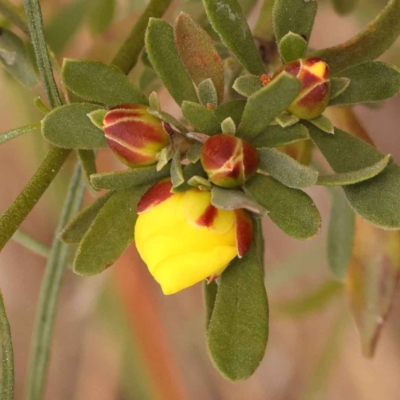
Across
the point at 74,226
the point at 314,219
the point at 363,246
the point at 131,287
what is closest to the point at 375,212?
the point at 314,219

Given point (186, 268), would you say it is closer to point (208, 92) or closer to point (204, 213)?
point (204, 213)

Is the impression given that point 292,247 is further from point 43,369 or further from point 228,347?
point 228,347

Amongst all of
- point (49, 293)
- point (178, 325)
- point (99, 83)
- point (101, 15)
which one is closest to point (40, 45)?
point (99, 83)

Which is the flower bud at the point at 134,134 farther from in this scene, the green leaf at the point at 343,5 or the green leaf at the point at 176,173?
the green leaf at the point at 343,5

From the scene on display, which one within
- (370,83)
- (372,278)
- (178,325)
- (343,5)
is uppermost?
(370,83)

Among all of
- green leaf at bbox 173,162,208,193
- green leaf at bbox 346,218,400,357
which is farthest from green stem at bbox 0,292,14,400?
green leaf at bbox 346,218,400,357
